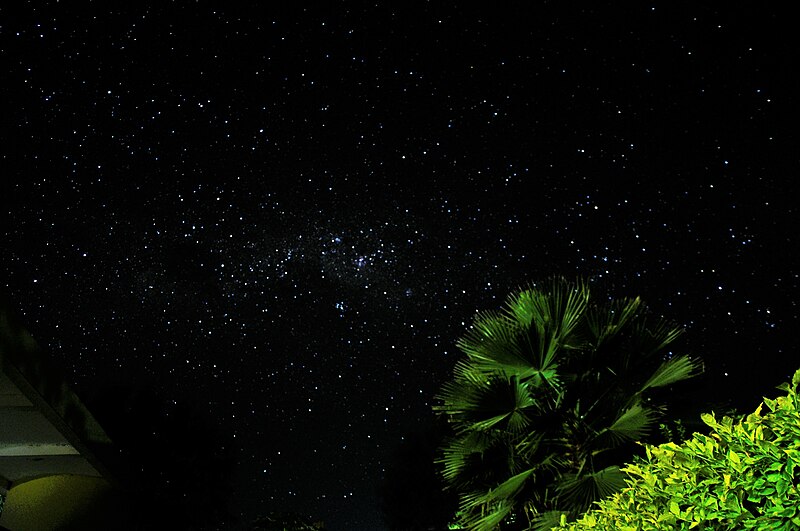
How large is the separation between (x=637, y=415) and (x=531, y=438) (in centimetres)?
110

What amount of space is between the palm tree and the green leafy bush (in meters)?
3.72

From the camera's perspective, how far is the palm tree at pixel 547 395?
19.0 feet

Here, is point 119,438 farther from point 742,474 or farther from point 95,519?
point 742,474

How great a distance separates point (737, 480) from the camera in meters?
1.77

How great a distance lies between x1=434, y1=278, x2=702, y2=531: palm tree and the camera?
19.0 feet

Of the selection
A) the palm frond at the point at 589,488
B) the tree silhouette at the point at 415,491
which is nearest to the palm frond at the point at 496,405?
the palm frond at the point at 589,488

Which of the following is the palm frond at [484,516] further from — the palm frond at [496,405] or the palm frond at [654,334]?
the palm frond at [654,334]

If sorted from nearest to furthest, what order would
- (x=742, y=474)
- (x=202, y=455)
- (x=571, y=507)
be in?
1. (x=742, y=474)
2. (x=571, y=507)
3. (x=202, y=455)

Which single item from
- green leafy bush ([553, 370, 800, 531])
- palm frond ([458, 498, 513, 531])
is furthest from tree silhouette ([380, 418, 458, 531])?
green leafy bush ([553, 370, 800, 531])

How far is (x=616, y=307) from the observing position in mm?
6414

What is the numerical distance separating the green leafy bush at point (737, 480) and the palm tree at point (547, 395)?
372cm

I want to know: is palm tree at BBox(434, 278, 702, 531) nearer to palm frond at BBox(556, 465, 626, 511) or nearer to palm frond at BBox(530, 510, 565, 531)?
palm frond at BBox(556, 465, 626, 511)

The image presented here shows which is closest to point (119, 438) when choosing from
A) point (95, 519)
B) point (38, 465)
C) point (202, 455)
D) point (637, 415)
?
point (202, 455)

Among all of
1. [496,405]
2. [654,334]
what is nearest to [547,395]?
[496,405]
